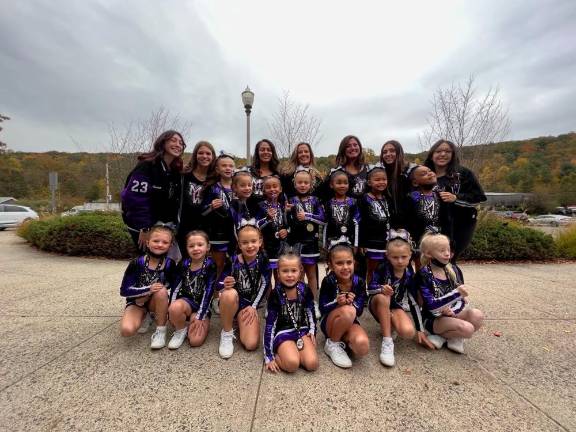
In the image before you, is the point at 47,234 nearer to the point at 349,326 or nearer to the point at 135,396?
the point at 135,396

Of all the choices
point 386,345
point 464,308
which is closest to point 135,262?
point 386,345

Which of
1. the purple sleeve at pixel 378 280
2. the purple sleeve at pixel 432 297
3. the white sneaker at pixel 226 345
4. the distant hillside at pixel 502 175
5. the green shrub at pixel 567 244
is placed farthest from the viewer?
the distant hillside at pixel 502 175

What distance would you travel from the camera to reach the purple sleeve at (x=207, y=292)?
8.68 ft

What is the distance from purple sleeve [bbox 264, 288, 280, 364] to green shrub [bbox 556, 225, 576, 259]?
8.63 m

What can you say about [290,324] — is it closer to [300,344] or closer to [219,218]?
[300,344]

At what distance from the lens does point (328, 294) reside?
2551mm

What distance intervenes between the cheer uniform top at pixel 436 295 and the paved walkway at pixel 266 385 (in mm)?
335

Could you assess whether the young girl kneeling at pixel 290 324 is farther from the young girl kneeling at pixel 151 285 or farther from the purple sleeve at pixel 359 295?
the young girl kneeling at pixel 151 285

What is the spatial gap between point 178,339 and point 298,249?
1.44m

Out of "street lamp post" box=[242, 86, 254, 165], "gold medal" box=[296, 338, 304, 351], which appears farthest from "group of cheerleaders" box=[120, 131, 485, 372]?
"street lamp post" box=[242, 86, 254, 165]

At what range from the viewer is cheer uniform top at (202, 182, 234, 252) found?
3123 millimetres

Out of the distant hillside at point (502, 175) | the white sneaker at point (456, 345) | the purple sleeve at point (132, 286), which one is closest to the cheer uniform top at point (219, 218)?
the purple sleeve at point (132, 286)

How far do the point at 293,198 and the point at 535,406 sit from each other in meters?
2.55

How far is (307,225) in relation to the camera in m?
3.18
